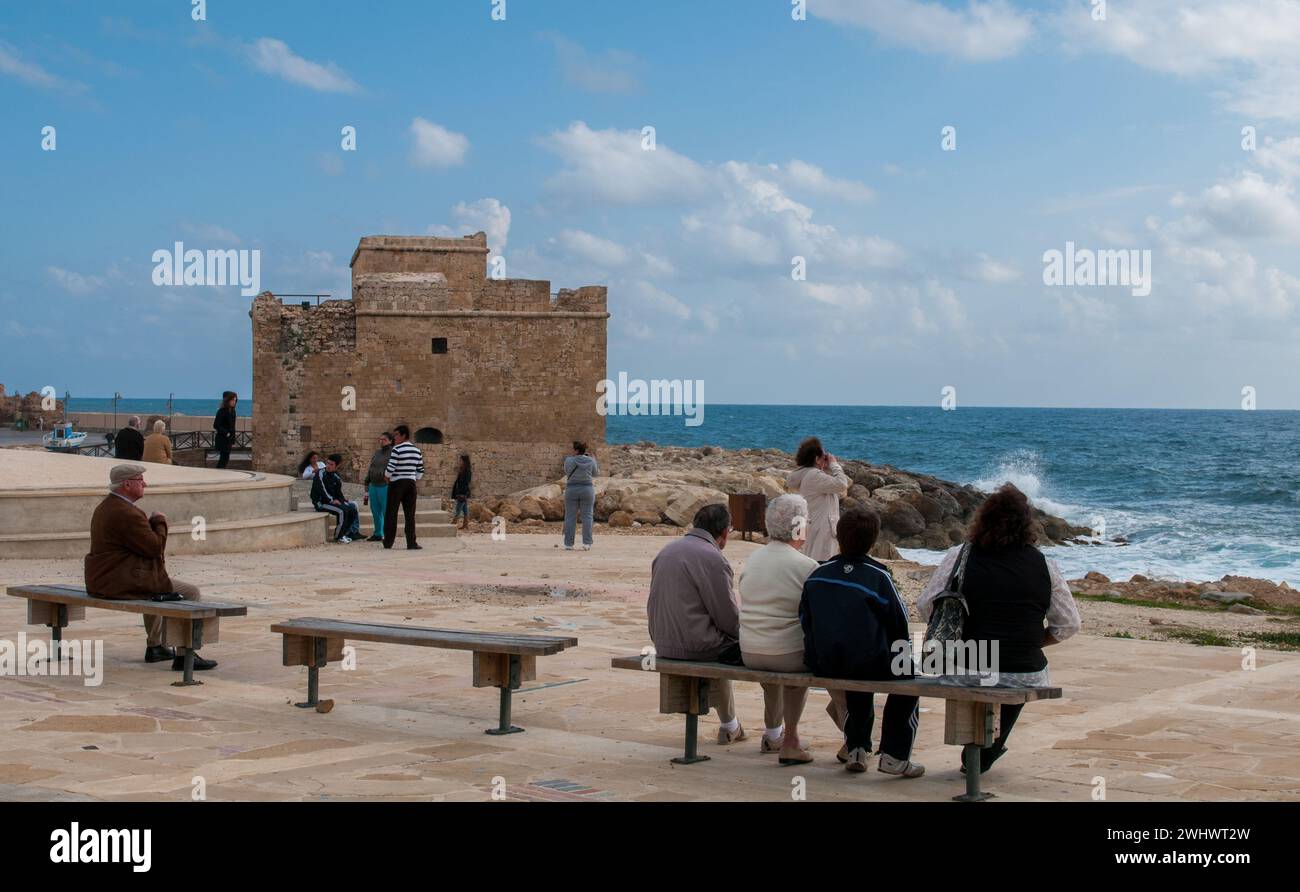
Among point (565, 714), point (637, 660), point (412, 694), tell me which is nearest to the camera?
point (637, 660)

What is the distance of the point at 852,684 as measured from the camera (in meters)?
5.23

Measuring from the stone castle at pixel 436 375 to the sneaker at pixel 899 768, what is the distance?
2227 cm

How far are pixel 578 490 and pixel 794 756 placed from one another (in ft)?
35.3

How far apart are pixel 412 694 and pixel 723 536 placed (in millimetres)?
2386

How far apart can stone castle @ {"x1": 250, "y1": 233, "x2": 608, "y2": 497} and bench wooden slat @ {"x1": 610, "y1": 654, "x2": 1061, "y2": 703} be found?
21922mm

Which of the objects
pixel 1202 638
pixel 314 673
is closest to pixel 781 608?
pixel 314 673

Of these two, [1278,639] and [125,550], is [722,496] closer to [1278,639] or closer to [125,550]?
[1278,639]

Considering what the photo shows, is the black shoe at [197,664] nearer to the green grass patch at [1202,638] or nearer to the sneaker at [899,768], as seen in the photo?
the sneaker at [899,768]

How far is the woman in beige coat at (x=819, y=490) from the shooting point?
29.1 feet
